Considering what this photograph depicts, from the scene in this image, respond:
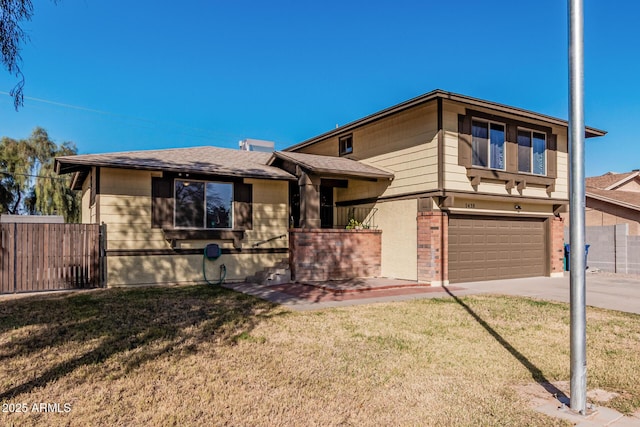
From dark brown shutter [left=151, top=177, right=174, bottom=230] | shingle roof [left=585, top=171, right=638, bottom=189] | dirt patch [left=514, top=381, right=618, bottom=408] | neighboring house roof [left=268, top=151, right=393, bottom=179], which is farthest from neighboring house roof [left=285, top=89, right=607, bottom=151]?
shingle roof [left=585, top=171, right=638, bottom=189]

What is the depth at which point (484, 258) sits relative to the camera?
1288 cm

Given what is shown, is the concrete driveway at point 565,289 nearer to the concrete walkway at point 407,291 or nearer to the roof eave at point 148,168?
the concrete walkway at point 407,291

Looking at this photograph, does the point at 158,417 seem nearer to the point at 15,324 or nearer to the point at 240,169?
the point at 15,324

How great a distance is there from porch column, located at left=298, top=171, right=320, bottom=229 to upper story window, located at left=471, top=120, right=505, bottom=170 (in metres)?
4.89

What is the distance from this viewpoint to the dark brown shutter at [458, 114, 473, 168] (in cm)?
1162

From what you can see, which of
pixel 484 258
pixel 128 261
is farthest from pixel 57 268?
pixel 484 258

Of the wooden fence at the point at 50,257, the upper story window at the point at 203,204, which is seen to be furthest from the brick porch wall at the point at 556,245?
the wooden fence at the point at 50,257

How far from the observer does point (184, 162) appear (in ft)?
40.1

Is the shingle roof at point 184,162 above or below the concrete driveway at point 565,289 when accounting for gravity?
above

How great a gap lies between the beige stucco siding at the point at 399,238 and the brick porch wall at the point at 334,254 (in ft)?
1.07

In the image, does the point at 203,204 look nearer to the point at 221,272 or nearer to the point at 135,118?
the point at 221,272

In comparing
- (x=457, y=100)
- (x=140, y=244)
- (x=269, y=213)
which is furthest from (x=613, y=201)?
(x=140, y=244)

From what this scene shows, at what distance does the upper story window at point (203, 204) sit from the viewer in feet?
39.1

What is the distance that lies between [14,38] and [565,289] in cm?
1291
